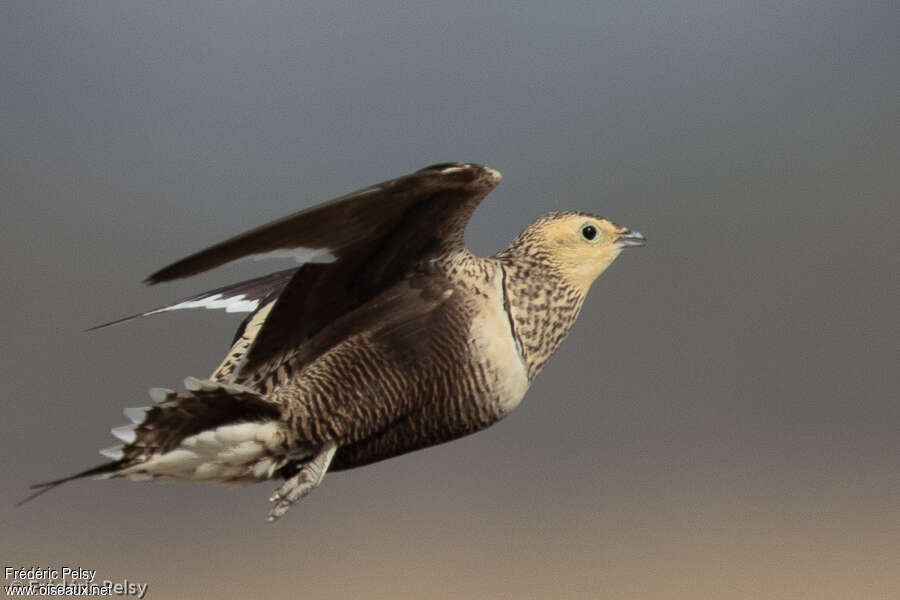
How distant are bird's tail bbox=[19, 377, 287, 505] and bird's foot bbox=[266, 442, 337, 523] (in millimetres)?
74

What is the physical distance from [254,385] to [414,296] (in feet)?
1.26

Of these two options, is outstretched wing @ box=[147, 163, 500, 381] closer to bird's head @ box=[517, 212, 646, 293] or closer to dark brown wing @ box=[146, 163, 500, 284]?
dark brown wing @ box=[146, 163, 500, 284]

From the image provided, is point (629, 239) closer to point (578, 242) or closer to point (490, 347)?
point (578, 242)

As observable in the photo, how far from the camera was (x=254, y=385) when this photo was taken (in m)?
2.37

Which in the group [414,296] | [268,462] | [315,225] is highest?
[315,225]

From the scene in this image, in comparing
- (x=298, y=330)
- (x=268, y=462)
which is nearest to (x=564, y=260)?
(x=298, y=330)

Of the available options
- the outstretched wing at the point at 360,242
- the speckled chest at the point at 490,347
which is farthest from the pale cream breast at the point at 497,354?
the outstretched wing at the point at 360,242

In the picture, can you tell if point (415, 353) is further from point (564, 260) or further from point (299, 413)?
point (564, 260)

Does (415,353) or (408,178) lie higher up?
(408,178)

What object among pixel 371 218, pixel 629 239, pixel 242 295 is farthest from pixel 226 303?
pixel 629 239

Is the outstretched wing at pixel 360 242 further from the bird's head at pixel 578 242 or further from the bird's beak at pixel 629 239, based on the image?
the bird's beak at pixel 629 239

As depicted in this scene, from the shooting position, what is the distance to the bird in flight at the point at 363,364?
2240 millimetres

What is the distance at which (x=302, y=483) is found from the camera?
2.31 meters

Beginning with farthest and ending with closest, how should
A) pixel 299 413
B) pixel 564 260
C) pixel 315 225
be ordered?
1. pixel 564 260
2. pixel 299 413
3. pixel 315 225
